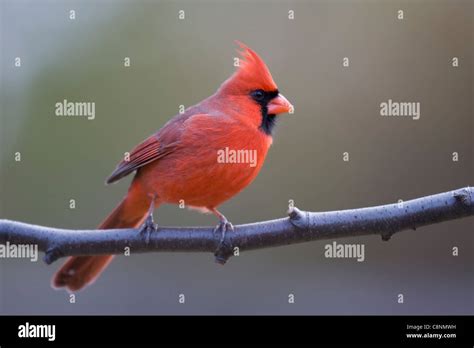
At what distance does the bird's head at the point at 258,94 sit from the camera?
3.09 m

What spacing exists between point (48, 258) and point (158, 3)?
285 cm

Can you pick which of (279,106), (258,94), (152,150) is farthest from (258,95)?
(152,150)

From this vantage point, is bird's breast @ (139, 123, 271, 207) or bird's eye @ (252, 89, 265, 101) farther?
bird's eye @ (252, 89, 265, 101)

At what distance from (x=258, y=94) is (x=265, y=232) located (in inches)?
37.6

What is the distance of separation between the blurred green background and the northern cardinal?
0.81 metres

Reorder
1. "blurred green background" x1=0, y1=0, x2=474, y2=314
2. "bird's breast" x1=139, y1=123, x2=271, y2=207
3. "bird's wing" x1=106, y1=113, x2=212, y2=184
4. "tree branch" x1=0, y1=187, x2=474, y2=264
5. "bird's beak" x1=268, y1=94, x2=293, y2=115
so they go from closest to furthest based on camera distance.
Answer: "tree branch" x1=0, y1=187, x2=474, y2=264, "bird's breast" x1=139, y1=123, x2=271, y2=207, "bird's beak" x1=268, y1=94, x2=293, y2=115, "bird's wing" x1=106, y1=113, x2=212, y2=184, "blurred green background" x1=0, y1=0, x2=474, y2=314

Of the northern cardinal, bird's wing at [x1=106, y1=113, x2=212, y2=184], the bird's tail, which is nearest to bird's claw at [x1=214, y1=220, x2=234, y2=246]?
the northern cardinal

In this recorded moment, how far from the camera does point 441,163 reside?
165 inches

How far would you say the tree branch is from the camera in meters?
2.29

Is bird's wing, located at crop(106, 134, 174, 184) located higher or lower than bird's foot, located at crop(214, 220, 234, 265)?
higher

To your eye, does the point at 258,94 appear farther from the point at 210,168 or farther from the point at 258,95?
the point at 210,168

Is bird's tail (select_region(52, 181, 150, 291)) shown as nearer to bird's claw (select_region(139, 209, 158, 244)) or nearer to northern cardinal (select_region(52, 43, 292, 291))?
northern cardinal (select_region(52, 43, 292, 291))

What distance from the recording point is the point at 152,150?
3.19m

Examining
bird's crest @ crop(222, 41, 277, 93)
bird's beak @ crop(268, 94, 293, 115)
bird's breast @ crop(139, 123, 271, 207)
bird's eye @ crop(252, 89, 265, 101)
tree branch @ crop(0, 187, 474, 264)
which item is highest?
bird's crest @ crop(222, 41, 277, 93)
